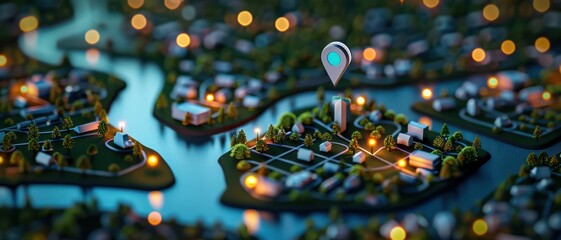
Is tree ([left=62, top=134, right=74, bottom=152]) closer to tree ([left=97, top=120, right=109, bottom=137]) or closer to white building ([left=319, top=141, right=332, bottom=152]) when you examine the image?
tree ([left=97, top=120, right=109, bottom=137])

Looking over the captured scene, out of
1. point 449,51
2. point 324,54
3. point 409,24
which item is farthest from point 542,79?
point 324,54

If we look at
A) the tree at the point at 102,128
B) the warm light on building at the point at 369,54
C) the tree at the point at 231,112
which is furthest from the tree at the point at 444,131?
the tree at the point at 102,128

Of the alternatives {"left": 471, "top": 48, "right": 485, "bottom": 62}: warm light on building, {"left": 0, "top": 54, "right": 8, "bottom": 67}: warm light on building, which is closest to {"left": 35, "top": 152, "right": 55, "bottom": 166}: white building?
{"left": 0, "top": 54, "right": 8, "bottom": 67}: warm light on building

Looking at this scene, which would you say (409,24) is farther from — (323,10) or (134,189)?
(134,189)

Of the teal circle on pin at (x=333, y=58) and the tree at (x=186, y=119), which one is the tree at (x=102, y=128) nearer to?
the tree at (x=186, y=119)

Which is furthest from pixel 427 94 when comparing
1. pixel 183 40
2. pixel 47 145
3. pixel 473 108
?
pixel 47 145

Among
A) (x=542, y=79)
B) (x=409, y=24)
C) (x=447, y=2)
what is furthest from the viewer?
(x=447, y=2)
